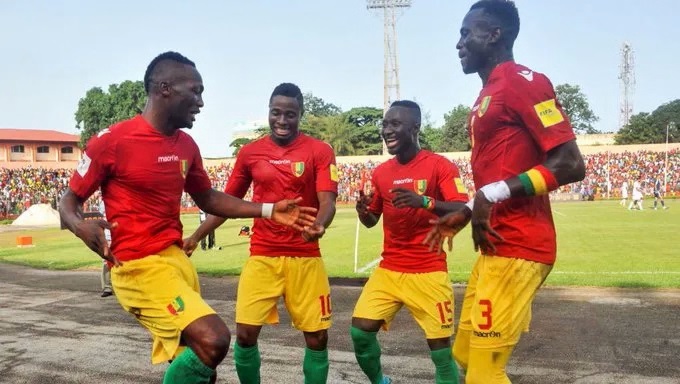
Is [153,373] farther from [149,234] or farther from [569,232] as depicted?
[569,232]

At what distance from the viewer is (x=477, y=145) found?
3.81 meters

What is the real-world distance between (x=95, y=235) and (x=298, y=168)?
7.10ft

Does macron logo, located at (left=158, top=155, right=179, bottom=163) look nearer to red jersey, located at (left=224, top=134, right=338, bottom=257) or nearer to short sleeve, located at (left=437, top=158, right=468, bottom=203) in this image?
red jersey, located at (left=224, top=134, right=338, bottom=257)

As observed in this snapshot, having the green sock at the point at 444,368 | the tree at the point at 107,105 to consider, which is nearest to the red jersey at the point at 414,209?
the green sock at the point at 444,368

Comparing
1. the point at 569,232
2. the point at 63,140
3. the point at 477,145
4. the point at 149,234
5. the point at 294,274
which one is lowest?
the point at 569,232

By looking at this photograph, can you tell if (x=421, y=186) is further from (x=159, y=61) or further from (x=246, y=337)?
(x=159, y=61)

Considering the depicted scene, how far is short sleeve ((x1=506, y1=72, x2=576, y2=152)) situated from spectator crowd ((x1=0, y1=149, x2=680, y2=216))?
1865 inches

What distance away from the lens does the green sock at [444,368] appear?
205 inches

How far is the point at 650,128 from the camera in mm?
85250

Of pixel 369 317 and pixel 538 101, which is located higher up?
pixel 538 101

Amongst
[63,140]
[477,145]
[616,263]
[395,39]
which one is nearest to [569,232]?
[616,263]

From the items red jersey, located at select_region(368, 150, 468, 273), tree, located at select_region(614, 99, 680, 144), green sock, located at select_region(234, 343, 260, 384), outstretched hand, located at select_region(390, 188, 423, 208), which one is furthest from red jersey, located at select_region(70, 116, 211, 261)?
tree, located at select_region(614, 99, 680, 144)

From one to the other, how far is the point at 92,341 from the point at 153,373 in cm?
180

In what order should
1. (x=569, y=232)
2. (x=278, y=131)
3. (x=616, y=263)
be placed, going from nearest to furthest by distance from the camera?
(x=278, y=131), (x=616, y=263), (x=569, y=232)
